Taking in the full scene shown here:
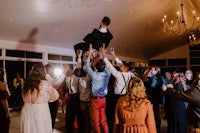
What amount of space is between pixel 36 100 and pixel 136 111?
1.25m

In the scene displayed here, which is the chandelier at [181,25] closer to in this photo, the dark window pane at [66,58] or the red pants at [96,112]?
the red pants at [96,112]

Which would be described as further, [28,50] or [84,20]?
[28,50]

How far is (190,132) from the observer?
112 inches

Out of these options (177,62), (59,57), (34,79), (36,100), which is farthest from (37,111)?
(177,62)

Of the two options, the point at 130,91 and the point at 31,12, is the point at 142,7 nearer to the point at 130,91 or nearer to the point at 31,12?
the point at 31,12

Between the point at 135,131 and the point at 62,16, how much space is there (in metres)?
5.69

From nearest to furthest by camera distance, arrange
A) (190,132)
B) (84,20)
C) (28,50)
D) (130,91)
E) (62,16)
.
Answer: (130,91), (190,132), (62,16), (84,20), (28,50)

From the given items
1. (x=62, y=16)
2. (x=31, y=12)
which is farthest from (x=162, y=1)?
(x=31, y=12)

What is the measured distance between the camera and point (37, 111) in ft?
10.4

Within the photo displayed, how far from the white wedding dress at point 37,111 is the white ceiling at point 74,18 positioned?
3.93 m

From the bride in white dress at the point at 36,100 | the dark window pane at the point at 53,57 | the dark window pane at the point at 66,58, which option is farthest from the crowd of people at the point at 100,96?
the dark window pane at the point at 66,58

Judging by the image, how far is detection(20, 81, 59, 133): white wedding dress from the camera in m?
3.16

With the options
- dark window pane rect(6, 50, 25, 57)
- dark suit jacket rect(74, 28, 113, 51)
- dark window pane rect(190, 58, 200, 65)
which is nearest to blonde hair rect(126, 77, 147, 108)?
dark suit jacket rect(74, 28, 113, 51)

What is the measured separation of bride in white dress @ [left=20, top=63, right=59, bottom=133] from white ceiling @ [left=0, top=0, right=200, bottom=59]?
3.85m
